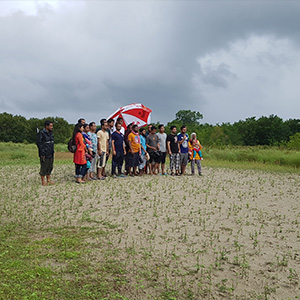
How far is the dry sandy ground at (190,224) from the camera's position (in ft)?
13.9

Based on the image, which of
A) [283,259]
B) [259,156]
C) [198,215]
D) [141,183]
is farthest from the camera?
[259,156]

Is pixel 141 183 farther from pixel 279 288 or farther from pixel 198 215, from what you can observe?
pixel 279 288

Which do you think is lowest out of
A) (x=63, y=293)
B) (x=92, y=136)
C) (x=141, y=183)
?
(x=63, y=293)

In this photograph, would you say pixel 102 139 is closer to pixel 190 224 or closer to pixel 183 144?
pixel 183 144

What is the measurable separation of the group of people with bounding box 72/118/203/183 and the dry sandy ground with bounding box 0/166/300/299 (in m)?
0.85

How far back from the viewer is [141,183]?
10.8 m

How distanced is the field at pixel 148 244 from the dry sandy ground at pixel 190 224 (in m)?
0.02

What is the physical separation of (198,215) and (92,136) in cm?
527

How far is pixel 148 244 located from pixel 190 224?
1.37 m

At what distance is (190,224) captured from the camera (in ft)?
21.6

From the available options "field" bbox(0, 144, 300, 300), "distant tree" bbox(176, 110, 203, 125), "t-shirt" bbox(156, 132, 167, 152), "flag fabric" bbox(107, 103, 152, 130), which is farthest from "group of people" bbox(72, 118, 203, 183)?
"distant tree" bbox(176, 110, 203, 125)

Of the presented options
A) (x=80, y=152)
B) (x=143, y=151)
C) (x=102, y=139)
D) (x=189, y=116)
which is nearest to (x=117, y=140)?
(x=102, y=139)

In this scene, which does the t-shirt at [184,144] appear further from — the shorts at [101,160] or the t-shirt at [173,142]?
the shorts at [101,160]

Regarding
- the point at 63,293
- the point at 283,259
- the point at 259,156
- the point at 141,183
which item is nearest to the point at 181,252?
the point at 283,259
